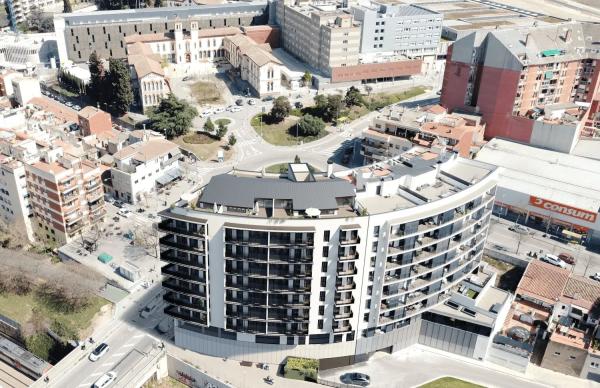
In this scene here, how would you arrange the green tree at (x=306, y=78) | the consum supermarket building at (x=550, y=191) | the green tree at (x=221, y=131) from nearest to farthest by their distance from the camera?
the consum supermarket building at (x=550, y=191)
the green tree at (x=221, y=131)
the green tree at (x=306, y=78)

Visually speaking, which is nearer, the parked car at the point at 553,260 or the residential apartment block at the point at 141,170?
the parked car at the point at 553,260

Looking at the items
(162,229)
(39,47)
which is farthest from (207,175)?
(39,47)

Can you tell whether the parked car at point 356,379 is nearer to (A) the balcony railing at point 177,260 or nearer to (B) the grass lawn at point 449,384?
(B) the grass lawn at point 449,384

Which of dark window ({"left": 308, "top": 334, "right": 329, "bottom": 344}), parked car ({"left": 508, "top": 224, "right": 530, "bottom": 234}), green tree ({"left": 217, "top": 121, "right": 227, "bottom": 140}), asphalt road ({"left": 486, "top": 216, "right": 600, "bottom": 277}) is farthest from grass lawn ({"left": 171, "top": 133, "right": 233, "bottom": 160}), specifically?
dark window ({"left": 308, "top": 334, "right": 329, "bottom": 344})

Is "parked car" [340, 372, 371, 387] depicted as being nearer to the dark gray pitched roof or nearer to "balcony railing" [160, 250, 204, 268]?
the dark gray pitched roof

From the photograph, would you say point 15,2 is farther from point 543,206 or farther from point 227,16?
point 543,206

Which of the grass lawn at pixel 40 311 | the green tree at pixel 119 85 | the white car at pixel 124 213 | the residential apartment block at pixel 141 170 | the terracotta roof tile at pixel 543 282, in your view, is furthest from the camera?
the green tree at pixel 119 85

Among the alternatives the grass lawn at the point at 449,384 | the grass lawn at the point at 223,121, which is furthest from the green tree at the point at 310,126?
the grass lawn at the point at 449,384
